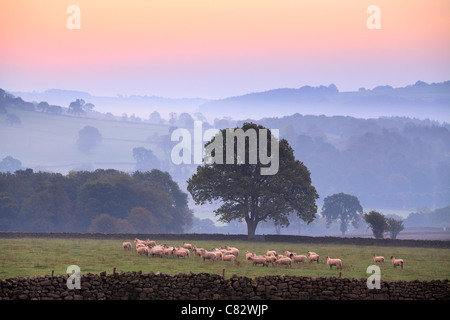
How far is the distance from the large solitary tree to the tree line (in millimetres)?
40348

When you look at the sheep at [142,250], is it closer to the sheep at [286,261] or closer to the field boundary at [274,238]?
the sheep at [286,261]

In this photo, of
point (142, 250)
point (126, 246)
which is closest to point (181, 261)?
point (142, 250)

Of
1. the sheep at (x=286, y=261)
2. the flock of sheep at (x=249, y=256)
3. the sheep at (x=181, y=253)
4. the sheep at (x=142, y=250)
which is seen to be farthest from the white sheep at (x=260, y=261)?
the sheep at (x=142, y=250)

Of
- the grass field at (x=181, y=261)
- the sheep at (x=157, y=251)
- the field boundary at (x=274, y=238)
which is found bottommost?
the grass field at (x=181, y=261)

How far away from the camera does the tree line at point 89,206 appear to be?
117688 millimetres

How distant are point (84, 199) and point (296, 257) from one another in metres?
75.3

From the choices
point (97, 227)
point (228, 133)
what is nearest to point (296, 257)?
point (228, 133)

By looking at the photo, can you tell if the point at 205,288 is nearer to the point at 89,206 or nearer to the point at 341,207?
the point at 89,206

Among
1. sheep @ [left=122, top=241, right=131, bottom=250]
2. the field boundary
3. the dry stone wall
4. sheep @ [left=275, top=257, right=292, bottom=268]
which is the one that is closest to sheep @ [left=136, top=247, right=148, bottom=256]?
sheep @ [left=122, top=241, right=131, bottom=250]

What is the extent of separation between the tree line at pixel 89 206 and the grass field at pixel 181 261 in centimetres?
5207

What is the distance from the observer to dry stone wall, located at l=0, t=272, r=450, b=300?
112ft

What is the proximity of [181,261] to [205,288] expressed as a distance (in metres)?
13.5

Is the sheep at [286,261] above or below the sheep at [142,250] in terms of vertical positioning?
below
